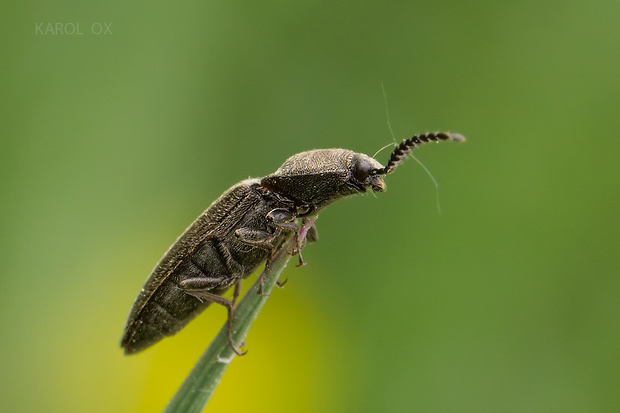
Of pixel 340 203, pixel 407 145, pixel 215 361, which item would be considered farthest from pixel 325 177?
pixel 340 203

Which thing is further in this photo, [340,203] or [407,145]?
[340,203]

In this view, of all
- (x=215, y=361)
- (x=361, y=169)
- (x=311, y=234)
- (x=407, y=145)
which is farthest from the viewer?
(x=311, y=234)

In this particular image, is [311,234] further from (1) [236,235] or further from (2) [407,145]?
(2) [407,145]

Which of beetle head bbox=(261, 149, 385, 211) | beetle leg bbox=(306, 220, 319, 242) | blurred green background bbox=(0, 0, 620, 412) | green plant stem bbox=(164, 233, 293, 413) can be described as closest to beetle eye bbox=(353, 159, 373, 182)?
beetle head bbox=(261, 149, 385, 211)

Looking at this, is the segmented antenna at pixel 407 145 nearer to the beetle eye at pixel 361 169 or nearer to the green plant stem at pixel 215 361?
the beetle eye at pixel 361 169

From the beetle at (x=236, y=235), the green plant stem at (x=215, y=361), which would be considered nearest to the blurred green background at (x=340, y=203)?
the beetle at (x=236, y=235)

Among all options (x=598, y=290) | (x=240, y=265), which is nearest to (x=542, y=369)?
(x=598, y=290)

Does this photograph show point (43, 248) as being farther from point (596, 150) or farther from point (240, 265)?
point (596, 150)
